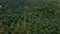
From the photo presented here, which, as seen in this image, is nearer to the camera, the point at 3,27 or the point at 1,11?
the point at 3,27

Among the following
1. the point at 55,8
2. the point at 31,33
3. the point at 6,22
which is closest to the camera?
the point at 31,33

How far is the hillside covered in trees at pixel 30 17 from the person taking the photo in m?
5.36

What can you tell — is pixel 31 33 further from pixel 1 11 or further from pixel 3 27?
pixel 1 11

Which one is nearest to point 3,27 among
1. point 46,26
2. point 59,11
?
point 46,26

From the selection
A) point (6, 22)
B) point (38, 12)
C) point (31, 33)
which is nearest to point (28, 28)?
point (31, 33)

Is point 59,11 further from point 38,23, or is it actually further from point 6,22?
point 6,22

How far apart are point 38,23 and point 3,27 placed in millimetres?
1059

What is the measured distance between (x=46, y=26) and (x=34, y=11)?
103 cm

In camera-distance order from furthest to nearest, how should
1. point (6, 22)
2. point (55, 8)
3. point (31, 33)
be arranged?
point (55, 8) → point (6, 22) → point (31, 33)

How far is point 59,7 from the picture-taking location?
6738mm

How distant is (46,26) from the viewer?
5.54m

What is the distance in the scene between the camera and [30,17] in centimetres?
592

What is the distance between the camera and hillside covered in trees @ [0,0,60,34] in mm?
5359

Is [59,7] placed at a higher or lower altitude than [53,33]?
higher
